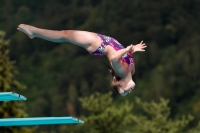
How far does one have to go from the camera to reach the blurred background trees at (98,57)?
247ft

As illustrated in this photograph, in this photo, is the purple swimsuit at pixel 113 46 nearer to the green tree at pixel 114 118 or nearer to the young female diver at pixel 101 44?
the young female diver at pixel 101 44

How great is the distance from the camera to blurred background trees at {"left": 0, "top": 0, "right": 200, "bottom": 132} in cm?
7544

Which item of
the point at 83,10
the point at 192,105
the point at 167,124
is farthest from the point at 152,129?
the point at 83,10

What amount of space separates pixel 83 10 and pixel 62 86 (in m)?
13.9

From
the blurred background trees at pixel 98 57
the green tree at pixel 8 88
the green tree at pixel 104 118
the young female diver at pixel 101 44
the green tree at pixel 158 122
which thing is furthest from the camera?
the blurred background trees at pixel 98 57

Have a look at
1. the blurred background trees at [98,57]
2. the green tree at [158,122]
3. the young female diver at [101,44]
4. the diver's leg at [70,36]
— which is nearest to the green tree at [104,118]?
the green tree at [158,122]

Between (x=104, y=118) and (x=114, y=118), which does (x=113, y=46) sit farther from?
(x=114, y=118)

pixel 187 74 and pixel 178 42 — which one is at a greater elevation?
pixel 178 42

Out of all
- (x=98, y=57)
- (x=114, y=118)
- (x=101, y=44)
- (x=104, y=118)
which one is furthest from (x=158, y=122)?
(x=98, y=57)

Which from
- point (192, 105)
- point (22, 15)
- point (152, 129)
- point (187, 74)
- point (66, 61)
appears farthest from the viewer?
point (66, 61)

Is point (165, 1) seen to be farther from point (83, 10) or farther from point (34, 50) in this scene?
point (34, 50)

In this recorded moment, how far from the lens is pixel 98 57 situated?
7881 centimetres

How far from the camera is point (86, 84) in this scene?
258 feet

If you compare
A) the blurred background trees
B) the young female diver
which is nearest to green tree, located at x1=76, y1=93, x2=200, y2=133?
the young female diver
